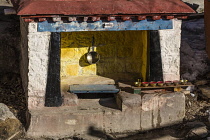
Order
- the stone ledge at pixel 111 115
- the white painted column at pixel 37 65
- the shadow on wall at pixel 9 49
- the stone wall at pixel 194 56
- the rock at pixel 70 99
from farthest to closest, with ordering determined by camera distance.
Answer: the shadow on wall at pixel 9 49, the stone wall at pixel 194 56, the rock at pixel 70 99, the stone ledge at pixel 111 115, the white painted column at pixel 37 65

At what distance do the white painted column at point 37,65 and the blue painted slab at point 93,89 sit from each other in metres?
0.76

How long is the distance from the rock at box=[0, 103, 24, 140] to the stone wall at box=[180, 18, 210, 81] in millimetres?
4403

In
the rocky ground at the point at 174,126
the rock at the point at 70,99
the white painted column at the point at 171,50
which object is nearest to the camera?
the rocky ground at the point at 174,126

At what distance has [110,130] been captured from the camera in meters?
10.2

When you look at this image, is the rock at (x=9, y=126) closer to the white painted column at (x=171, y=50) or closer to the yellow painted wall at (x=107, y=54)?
the yellow painted wall at (x=107, y=54)

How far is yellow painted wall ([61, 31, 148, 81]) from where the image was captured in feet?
37.2

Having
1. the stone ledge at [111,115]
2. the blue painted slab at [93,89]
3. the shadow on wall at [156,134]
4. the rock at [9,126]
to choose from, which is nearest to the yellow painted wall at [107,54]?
the blue painted slab at [93,89]

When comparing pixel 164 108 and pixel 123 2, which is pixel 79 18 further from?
pixel 164 108

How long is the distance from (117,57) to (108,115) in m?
1.97

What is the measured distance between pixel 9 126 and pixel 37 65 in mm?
1366

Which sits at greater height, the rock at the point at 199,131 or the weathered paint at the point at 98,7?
the weathered paint at the point at 98,7

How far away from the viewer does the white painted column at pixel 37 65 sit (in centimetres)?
968

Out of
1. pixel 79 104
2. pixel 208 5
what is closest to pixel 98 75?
pixel 79 104

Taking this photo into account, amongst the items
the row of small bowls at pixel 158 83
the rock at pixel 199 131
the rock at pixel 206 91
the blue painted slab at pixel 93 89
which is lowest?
the rock at pixel 199 131
